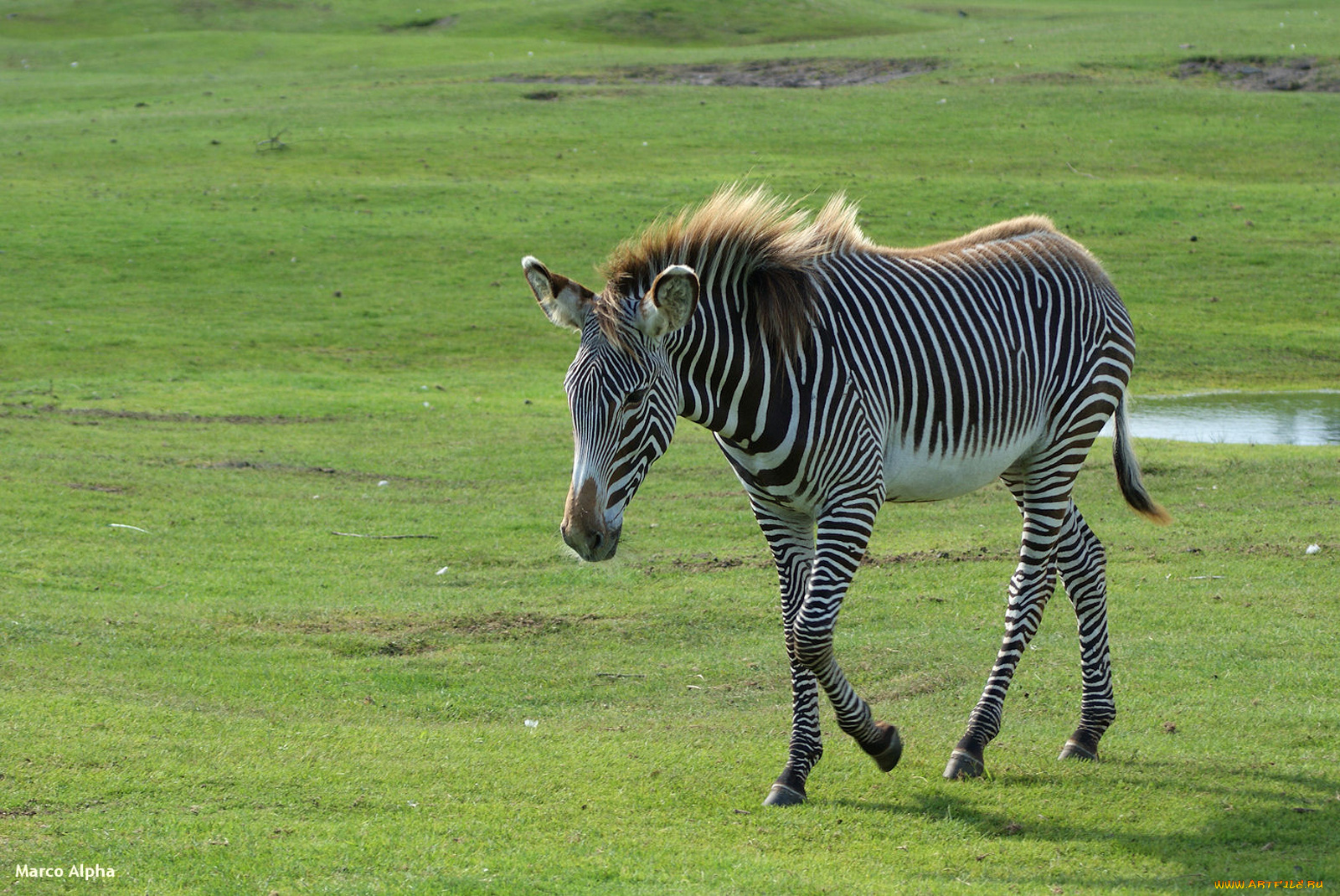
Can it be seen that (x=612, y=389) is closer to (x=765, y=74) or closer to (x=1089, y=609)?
(x=1089, y=609)

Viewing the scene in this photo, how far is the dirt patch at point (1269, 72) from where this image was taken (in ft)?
143

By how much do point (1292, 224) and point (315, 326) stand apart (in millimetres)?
22977

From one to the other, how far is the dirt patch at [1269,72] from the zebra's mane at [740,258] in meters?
43.0

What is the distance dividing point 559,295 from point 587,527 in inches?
Answer: 48.2

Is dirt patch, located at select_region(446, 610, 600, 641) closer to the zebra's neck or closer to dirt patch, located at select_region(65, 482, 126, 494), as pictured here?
the zebra's neck

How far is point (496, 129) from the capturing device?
4041cm

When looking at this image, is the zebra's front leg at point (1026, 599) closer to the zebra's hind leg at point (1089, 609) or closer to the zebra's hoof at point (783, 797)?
the zebra's hind leg at point (1089, 609)

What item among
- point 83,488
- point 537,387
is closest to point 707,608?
point 83,488

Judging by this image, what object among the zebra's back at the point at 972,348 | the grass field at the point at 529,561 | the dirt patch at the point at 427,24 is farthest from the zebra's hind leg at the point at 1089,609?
the dirt patch at the point at 427,24

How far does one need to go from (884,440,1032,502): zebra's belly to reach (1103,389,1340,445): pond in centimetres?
1154

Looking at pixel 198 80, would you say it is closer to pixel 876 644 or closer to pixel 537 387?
pixel 537 387

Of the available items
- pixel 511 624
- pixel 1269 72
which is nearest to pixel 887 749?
pixel 511 624

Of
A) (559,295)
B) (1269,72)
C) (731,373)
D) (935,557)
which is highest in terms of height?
(559,295)

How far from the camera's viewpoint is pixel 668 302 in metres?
6.20
